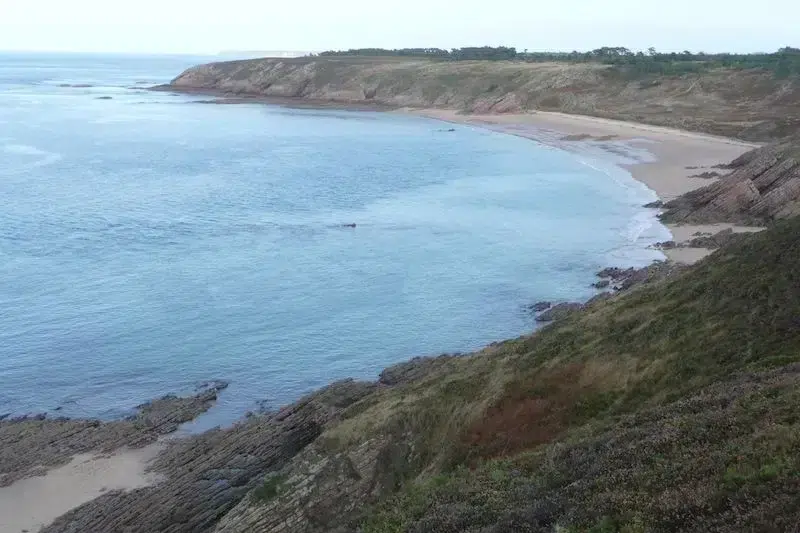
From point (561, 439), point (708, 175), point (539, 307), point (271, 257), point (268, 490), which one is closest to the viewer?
point (561, 439)

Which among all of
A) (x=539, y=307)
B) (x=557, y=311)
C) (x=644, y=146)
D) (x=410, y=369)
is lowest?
(x=410, y=369)

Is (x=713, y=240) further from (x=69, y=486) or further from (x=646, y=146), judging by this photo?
(x=646, y=146)

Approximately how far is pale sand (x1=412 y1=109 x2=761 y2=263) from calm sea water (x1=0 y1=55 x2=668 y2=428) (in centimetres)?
233

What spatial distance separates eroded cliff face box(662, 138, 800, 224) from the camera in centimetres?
4994

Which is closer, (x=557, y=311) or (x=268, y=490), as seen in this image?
(x=268, y=490)

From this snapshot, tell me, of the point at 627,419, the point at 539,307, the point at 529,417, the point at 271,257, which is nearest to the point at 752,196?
the point at 539,307

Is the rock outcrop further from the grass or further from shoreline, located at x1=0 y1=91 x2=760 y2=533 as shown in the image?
the grass

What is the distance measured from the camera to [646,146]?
88500 millimetres

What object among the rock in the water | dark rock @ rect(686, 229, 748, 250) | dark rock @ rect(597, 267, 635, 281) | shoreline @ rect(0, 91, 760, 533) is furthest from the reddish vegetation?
dark rock @ rect(686, 229, 748, 250)

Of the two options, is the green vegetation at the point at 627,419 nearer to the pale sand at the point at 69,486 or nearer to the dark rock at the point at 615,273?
the pale sand at the point at 69,486

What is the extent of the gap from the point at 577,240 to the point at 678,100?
6904 centimetres

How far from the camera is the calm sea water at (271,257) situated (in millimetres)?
34156

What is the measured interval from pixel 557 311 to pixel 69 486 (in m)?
22.6

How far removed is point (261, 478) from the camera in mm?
20828
